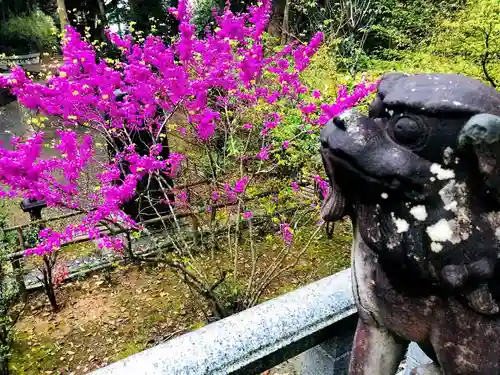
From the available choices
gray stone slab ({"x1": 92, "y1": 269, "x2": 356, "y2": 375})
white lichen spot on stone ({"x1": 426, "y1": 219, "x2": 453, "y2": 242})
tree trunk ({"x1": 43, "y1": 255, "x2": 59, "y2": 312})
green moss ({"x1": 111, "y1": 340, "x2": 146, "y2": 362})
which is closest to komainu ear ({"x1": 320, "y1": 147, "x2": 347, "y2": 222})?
white lichen spot on stone ({"x1": 426, "y1": 219, "x2": 453, "y2": 242})

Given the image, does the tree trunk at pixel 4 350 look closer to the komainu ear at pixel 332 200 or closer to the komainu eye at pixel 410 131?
the komainu ear at pixel 332 200

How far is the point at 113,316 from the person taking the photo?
652cm

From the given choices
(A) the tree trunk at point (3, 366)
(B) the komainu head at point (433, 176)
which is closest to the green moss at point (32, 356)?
(A) the tree trunk at point (3, 366)

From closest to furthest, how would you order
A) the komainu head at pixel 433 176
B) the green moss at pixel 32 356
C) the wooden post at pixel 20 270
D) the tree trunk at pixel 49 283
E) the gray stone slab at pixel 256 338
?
the komainu head at pixel 433 176 → the gray stone slab at pixel 256 338 → the green moss at pixel 32 356 → the tree trunk at pixel 49 283 → the wooden post at pixel 20 270

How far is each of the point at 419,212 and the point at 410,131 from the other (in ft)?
0.92

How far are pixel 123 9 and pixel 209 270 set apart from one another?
731 inches

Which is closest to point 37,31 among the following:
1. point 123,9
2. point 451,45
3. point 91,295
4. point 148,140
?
point 123,9

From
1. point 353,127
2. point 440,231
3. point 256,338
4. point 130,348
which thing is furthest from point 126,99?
point 440,231

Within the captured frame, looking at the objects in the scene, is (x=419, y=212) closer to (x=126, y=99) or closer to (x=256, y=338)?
(x=256, y=338)

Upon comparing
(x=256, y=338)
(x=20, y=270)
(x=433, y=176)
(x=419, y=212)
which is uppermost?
(x=433, y=176)

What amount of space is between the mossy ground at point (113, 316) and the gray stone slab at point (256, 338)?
4.17 metres

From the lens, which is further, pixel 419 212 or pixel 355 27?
pixel 355 27

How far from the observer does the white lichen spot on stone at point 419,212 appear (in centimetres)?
140

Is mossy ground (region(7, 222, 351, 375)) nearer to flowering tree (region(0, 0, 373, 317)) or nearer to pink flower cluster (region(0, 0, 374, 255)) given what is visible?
flowering tree (region(0, 0, 373, 317))
